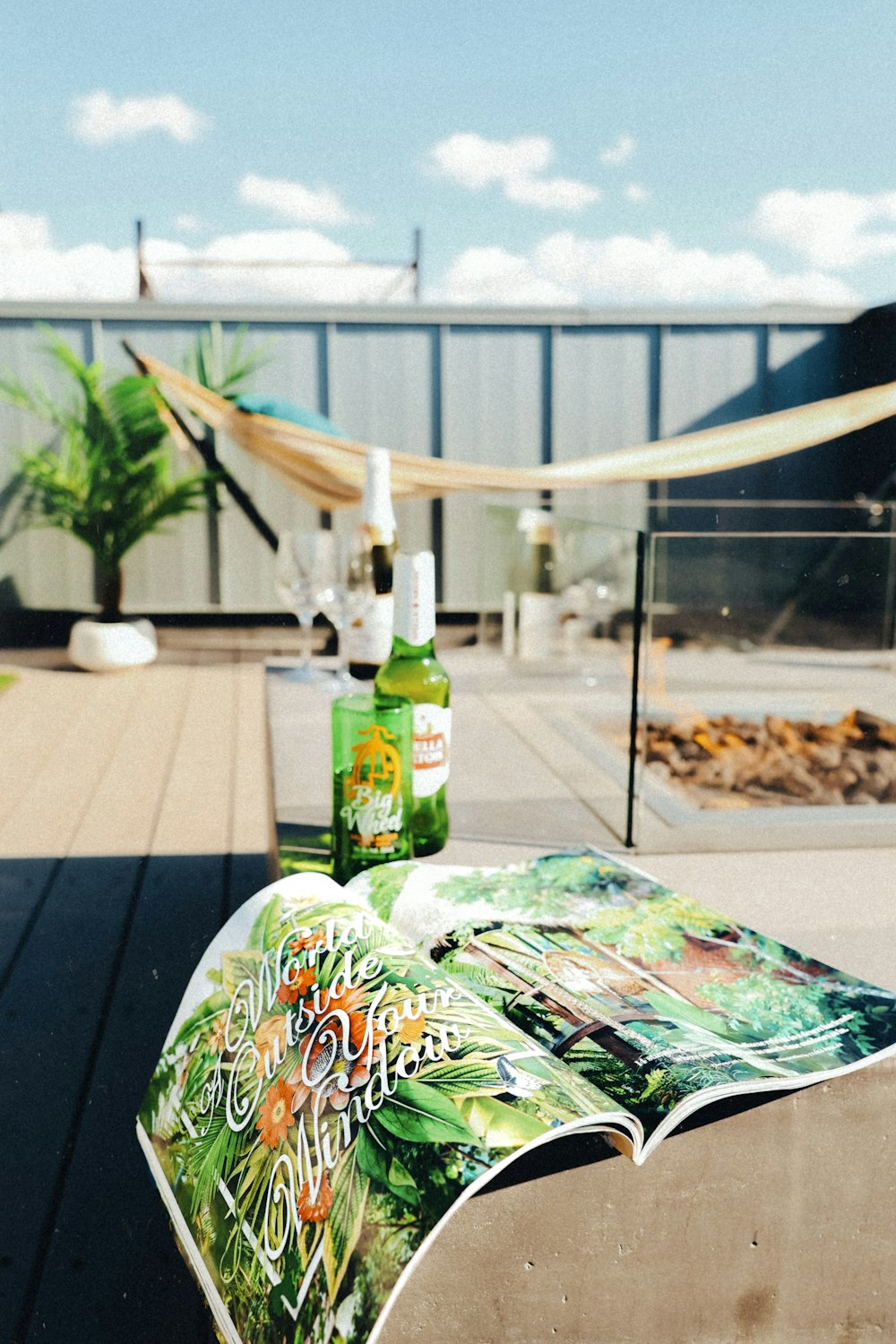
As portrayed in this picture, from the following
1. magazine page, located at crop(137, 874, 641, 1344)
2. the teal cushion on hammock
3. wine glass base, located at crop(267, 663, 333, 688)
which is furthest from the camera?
the teal cushion on hammock

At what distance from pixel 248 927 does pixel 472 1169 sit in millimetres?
277

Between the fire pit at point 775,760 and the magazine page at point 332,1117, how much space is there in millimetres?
777

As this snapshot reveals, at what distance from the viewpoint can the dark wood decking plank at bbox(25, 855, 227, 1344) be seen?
95 cm

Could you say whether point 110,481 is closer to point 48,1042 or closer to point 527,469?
point 527,469

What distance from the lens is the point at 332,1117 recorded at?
51cm

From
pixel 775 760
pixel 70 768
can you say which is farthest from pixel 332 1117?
pixel 70 768

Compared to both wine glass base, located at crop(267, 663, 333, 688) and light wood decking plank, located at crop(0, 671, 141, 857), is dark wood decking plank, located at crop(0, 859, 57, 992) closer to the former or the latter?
light wood decking plank, located at crop(0, 671, 141, 857)

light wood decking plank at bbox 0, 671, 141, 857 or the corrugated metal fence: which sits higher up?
the corrugated metal fence

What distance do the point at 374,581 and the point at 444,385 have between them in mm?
3325

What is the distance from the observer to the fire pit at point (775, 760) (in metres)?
1.49

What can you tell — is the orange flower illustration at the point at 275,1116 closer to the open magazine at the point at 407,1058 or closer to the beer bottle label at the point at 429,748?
the open magazine at the point at 407,1058

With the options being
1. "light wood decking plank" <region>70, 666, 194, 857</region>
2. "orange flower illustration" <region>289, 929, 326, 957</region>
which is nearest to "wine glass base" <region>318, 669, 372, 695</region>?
"light wood decking plank" <region>70, 666, 194, 857</region>

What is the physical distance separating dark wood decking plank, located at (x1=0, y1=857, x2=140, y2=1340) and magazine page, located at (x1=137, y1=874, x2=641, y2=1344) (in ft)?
1.70

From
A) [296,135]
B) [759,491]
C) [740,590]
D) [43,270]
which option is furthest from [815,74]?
[296,135]
